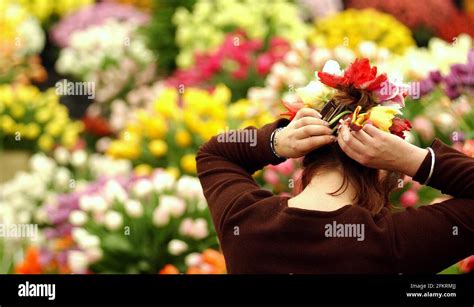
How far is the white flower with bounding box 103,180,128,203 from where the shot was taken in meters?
4.16

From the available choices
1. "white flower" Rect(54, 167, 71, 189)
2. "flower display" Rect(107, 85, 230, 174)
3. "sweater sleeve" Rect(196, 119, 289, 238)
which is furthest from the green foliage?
"sweater sleeve" Rect(196, 119, 289, 238)

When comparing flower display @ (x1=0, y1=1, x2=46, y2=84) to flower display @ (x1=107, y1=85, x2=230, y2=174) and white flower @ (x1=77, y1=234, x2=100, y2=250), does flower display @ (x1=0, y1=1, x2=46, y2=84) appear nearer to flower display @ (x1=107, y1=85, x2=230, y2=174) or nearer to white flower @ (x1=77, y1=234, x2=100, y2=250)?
flower display @ (x1=107, y1=85, x2=230, y2=174)

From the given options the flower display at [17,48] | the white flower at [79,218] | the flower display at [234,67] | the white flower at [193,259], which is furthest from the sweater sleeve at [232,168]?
the flower display at [17,48]

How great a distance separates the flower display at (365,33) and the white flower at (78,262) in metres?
3.51

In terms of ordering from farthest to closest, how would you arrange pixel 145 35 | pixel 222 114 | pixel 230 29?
pixel 145 35, pixel 230 29, pixel 222 114

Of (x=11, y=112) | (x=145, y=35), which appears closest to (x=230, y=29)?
(x=145, y=35)

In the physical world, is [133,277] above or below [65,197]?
below

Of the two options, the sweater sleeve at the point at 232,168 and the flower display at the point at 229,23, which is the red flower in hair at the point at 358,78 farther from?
the flower display at the point at 229,23

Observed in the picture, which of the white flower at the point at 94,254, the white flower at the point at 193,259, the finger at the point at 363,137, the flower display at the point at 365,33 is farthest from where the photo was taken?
the flower display at the point at 365,33

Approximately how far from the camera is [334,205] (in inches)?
84.9

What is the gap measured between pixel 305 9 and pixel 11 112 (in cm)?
324

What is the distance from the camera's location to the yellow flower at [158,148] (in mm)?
5098

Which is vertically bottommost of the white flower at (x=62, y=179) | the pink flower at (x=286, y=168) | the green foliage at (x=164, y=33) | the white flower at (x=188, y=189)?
the white flower at (x=188, y=189)

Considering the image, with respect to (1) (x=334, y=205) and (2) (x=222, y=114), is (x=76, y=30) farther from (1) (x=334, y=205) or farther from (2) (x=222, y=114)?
(1) (x=334, y=205)
